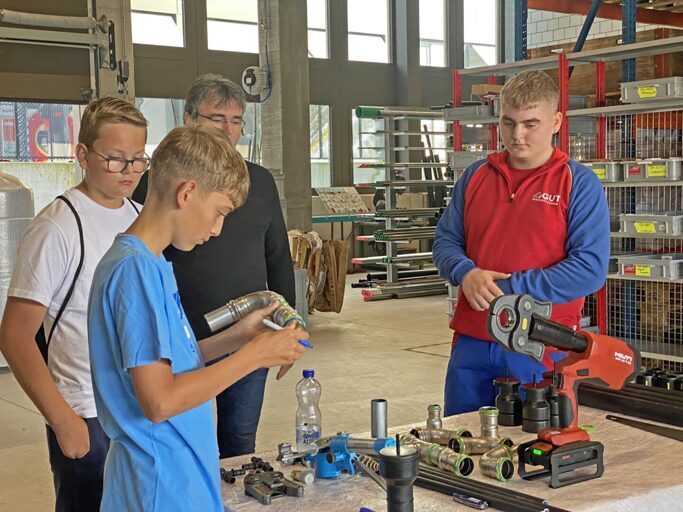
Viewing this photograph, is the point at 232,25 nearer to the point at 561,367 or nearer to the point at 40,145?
the point at 40,145

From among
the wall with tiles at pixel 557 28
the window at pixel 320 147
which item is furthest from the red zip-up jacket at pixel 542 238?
the wall with tiles at pixel 557 28

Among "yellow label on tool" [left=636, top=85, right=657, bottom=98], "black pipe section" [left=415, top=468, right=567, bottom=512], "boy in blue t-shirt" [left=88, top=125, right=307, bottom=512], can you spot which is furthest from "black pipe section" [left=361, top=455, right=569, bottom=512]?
"yellow label on tool" [left=636, top=85, right=657, bottom=98]

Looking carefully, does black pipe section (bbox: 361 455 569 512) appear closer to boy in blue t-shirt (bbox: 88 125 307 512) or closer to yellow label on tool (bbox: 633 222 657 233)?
boy in blue t-shirt (bbox: 88 125 307 512)

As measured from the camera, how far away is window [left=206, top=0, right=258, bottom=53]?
1330cm

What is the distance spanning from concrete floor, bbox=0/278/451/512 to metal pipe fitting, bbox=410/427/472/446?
2662 millimetres

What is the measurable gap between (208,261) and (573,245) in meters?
1.17

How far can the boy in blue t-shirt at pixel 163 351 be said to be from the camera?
1.65 meters

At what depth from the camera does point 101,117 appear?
7.41 ft

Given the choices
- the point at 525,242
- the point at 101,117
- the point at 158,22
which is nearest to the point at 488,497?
the point at 525,242

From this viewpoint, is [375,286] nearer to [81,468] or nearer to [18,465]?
[18,465]

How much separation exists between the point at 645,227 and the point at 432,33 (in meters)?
10.7

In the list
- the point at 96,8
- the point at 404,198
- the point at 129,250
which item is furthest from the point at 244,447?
the point at 404,198

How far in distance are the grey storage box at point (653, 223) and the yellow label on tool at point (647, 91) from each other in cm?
72

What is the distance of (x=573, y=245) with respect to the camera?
271cm
